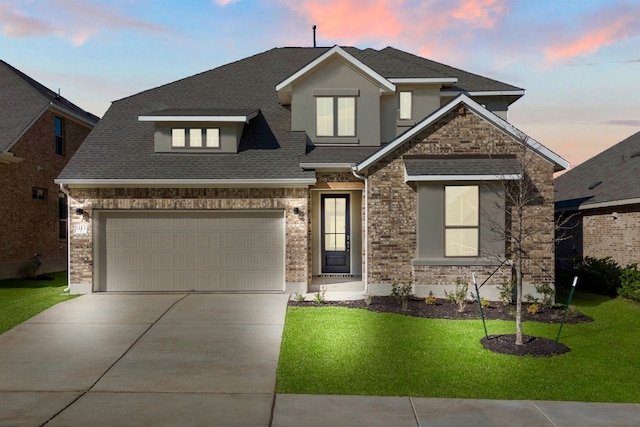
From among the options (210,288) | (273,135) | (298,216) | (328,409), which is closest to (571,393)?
(328,409)

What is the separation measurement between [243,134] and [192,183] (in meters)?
3.07

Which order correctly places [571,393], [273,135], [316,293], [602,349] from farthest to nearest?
[273,135] < [316,293] < [602,349] < [571,393]

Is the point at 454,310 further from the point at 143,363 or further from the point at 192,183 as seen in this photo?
the point at 192,183

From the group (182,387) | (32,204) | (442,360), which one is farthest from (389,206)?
(32,204)

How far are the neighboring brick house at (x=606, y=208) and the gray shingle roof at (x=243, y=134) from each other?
5.34 m

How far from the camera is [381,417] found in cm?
685

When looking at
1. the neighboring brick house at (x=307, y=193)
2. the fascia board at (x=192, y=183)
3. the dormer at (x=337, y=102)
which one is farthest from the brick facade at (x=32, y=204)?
the dormer at (x=337, y=102)

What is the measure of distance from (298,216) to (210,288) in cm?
323

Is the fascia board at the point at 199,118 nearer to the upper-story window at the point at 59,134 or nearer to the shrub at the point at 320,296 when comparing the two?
the shrub at the point at 320,296

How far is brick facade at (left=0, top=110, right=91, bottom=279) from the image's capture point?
19.5 meters

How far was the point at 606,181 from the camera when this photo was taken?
20.4m

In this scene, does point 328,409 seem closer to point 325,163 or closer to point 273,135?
point 325,163

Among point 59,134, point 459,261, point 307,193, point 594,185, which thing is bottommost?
point 459,261

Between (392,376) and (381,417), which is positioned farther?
(392,376)
